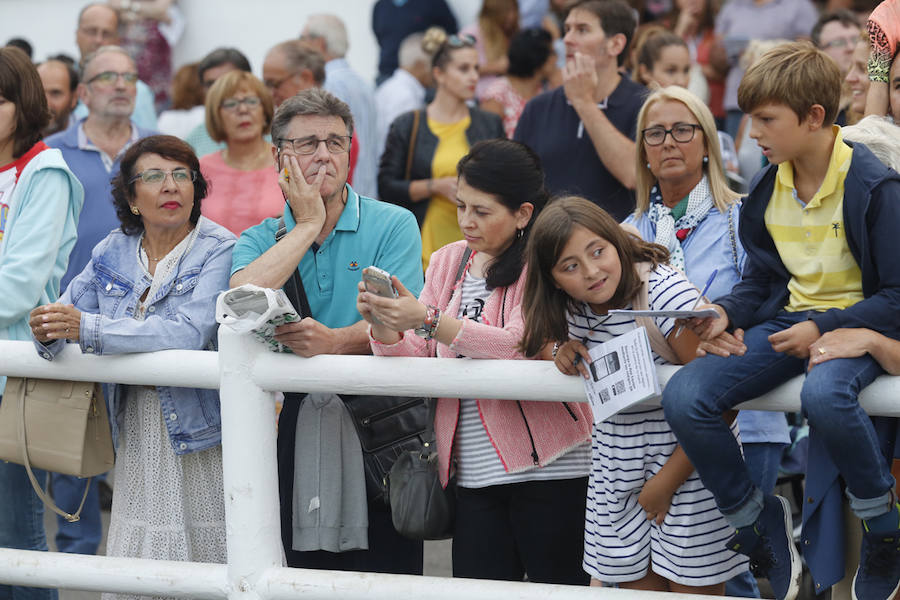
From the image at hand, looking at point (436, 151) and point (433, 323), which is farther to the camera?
point (436, 151)

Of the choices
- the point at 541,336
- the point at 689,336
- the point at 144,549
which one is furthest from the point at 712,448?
the point at 144,549

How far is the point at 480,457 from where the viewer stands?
10.7 ft

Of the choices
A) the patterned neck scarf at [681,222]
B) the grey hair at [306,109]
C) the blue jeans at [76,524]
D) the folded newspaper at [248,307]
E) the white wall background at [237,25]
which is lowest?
the blue jeans at [76,524]

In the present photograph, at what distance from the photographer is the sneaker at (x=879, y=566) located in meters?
2.68

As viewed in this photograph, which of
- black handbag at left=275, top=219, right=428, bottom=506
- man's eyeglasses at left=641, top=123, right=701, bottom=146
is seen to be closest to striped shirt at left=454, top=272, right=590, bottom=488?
black handbag at left=275, top=219, right=428, bottom=506

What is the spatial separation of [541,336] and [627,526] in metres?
0.55

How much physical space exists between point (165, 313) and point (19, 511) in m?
0.88

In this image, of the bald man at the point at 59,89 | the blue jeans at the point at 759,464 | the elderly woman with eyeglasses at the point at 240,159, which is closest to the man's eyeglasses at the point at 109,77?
the elderly woman with eyeglasses at the point at 240,159

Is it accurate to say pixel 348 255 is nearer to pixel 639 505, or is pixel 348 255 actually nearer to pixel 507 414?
pixel 507 414

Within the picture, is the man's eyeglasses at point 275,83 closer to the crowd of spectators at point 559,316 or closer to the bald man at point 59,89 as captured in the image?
the bald man at point 59,89

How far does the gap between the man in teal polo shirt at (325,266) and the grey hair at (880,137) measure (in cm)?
131

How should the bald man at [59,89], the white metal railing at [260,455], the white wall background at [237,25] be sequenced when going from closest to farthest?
the white metal railing at [260,455]
the bald man at [59,89]
the white wall background at [237,25]

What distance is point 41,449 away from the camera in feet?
11.2

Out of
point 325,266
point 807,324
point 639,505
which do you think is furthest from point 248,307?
point 807,324
